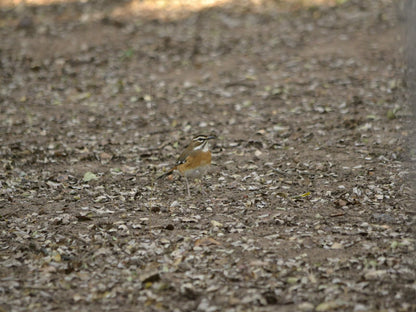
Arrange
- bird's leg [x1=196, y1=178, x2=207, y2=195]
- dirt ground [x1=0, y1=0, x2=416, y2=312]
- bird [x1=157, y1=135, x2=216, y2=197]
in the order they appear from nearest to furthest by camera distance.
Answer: dirt ground [x1=0, y1=0, x2=416, y2=312], bird [x1=157, y1=135, x2=216, y2=197], bird's leg [x1=196, y1=178, x2=207, y2=195]

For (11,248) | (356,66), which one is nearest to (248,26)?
(356,66)

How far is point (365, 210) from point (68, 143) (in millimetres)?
4902

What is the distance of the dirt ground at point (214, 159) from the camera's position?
4.99 metres

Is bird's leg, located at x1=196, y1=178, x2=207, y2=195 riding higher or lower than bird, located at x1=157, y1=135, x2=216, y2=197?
lower

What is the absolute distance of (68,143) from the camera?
8.84 m

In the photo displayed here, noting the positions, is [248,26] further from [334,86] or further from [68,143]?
[68,143]

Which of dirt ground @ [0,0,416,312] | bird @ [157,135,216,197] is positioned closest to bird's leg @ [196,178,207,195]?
dirt ground @ [0,0,416,312]

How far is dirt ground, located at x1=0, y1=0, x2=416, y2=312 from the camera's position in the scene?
196 inches

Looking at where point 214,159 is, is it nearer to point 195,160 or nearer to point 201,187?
point 201,187

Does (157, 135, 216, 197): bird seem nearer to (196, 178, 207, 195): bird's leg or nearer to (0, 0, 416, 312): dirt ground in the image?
(196, 178, 207, 195): bird's leg

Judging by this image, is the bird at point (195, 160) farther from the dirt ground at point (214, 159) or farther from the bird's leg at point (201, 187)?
the dirt ground at point (214, 159)

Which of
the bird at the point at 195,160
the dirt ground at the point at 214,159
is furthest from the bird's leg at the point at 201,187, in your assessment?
the bird at the point at 195,160

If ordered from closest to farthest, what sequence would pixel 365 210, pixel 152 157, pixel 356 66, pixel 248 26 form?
pixel 365 210
pixel 152 157
pixel 356 66
pixel 248 26

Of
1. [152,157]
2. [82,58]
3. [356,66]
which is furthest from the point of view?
[82,58]
